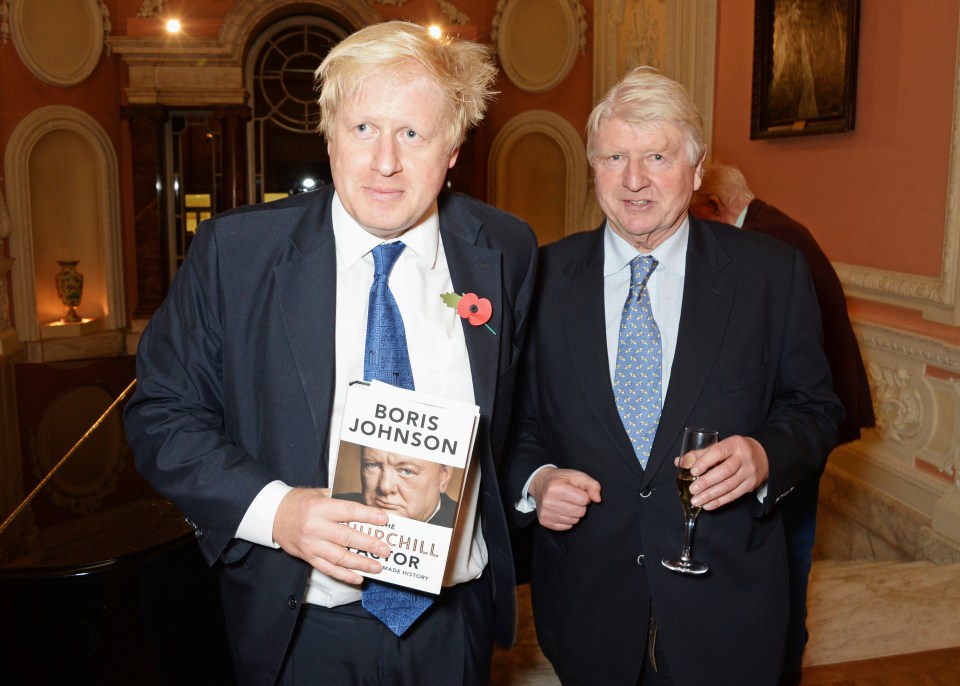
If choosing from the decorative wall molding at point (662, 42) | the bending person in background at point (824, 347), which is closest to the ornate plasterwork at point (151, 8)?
the decorative wall molding at point (662, 42)

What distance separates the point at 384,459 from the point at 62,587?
1.38 m

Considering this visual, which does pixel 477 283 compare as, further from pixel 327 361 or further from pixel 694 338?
pixel 694 338

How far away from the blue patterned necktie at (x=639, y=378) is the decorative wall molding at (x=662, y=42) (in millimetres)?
5815

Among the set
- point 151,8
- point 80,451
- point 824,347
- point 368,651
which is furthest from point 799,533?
point 151,8

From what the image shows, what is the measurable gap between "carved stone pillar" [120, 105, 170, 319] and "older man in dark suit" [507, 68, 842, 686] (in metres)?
9.48

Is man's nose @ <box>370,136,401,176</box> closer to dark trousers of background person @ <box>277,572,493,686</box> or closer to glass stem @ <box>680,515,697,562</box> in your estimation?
dark trousers of background person @ <box>277,572,493,686</box>

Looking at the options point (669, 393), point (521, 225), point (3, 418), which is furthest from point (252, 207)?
point (3, 418)

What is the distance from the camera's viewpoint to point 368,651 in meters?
1.65

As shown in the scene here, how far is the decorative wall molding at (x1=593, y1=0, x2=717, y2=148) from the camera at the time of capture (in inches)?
292

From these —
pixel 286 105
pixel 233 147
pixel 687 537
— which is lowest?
pixel 687 537

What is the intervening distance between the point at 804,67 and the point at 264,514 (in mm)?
5274

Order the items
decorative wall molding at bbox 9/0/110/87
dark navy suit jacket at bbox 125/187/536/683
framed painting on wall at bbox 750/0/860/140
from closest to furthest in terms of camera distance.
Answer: dark navy suit jacket at bbox 125/187/536/683, framed painting on wall at bbox 750/0/860/140, decorative wall molding at bbox 9/0/110/87

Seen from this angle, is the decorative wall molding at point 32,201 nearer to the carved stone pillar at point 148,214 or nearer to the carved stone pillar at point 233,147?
the carved stone pillar at point 148,214

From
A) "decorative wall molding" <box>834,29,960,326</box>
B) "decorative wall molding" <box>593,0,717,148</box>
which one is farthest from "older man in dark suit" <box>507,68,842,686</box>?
"decorative wall molding" <box>593,0,717,148</box>
